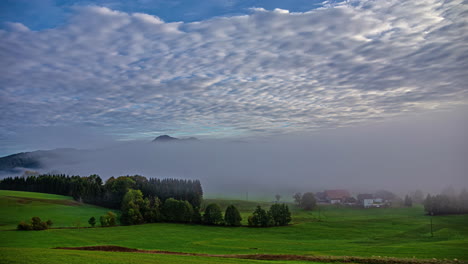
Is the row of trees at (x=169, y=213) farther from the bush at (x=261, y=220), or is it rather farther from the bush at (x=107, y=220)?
the bush at (x=107, y=220)

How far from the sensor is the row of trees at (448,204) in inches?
3738

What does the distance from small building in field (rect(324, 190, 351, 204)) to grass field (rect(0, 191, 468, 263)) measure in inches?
1537

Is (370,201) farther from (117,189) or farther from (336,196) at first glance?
(117,189)

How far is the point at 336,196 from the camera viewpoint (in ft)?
477

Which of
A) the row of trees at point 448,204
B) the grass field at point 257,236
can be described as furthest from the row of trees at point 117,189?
the row of trees at point 448,204

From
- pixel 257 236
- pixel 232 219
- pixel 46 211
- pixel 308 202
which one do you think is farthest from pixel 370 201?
pixel 46 211

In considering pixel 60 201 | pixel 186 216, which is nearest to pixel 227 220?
pixel 186 216

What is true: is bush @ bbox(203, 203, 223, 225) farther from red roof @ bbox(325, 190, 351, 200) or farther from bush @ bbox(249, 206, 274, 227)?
red roof @ bbox(325, 190, 351, 200)

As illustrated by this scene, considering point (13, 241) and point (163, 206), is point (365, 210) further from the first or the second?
point (13, 241)

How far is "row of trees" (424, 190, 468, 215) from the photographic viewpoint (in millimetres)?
94938

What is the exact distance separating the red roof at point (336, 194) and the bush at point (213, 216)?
76.3 metres

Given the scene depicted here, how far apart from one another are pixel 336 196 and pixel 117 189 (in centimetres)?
9539

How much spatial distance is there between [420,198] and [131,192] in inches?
4358

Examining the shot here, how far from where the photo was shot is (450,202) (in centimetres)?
9631
